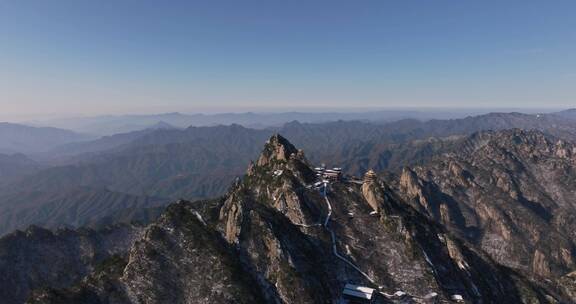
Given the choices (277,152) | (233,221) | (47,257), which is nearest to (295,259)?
(233,221)

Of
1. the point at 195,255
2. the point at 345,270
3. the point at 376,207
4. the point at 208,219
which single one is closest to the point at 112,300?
the point at 195,255

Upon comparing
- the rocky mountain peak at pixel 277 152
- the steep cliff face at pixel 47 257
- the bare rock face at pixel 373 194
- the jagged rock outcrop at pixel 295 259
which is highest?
the rocky mountain peak at pixel 277 152

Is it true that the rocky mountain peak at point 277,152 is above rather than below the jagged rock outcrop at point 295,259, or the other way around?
above

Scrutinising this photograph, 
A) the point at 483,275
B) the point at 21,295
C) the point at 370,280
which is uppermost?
the point at 370,280

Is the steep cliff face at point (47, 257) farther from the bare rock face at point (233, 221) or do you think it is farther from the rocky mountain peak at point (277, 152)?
the rocky mountain peak at point (277, 152)

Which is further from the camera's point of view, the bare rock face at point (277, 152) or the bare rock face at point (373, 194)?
the bare rock face at point (277, 152)

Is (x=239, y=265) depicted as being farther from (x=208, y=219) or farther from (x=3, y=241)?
(x=3, y=241)

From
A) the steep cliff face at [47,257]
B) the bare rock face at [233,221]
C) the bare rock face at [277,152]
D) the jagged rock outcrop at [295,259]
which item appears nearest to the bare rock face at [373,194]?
the jagged rock outcrop at [295,259]
